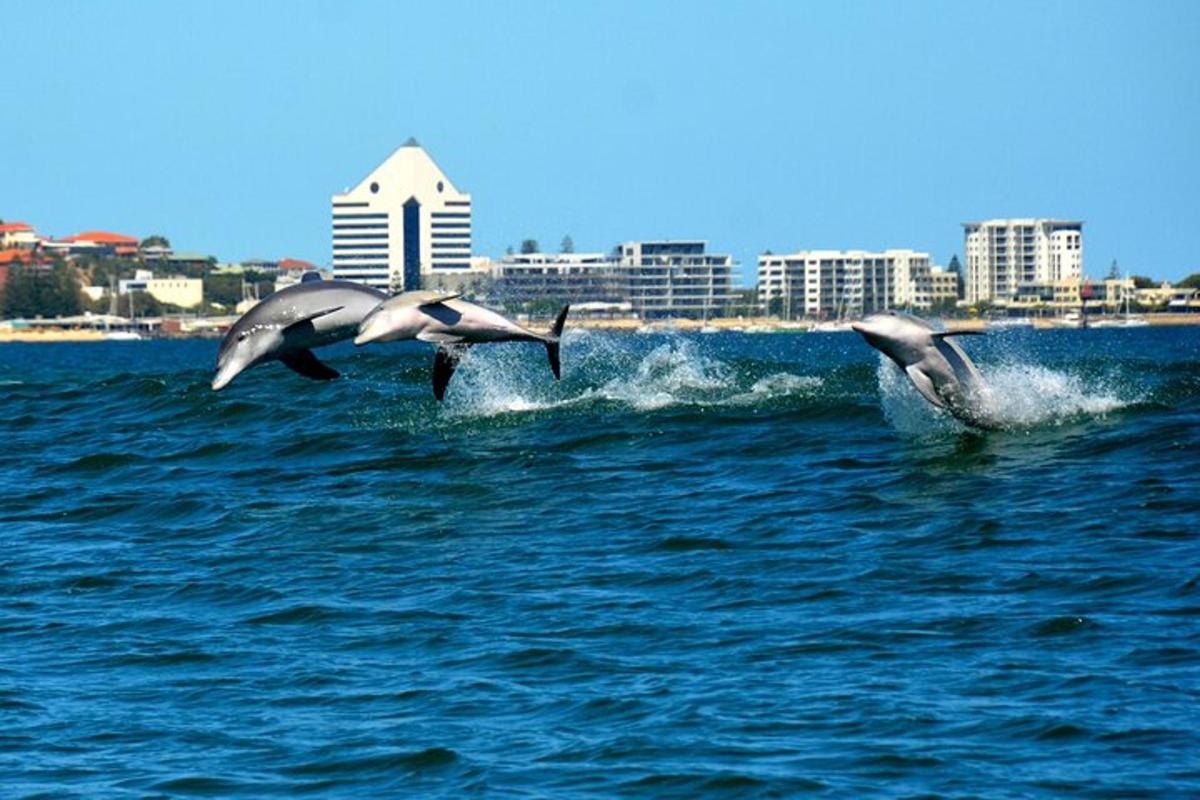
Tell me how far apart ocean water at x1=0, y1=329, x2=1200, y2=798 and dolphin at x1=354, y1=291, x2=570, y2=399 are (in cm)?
168

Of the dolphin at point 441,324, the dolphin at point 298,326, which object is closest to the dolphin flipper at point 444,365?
the dolphin at point 441,324

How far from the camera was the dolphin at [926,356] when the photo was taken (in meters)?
22.0

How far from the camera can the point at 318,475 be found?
81.5 feet

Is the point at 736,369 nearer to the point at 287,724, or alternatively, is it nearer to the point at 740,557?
the point at 740,557

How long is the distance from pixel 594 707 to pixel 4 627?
5.50 m

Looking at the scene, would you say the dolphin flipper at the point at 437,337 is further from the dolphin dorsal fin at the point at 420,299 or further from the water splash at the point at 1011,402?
the water splash at the point at 1011,402

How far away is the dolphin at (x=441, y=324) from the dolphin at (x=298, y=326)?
1.18 ft

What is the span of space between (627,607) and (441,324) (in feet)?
21.7

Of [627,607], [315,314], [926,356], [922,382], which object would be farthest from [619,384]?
[627,607]

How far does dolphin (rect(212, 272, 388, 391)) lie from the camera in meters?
22.0

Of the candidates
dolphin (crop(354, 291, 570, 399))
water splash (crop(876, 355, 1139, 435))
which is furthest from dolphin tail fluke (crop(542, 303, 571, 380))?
water splash (crop(876, 355, 1139, 435))

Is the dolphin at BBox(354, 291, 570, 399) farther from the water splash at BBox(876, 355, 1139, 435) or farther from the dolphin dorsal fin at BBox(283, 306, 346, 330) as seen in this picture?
the water splash at BBox(876, 355, 1139, 435)

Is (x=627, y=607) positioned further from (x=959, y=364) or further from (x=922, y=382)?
(x=959, y=364)

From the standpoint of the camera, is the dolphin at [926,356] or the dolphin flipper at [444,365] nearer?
the dolphin at [926,356]
